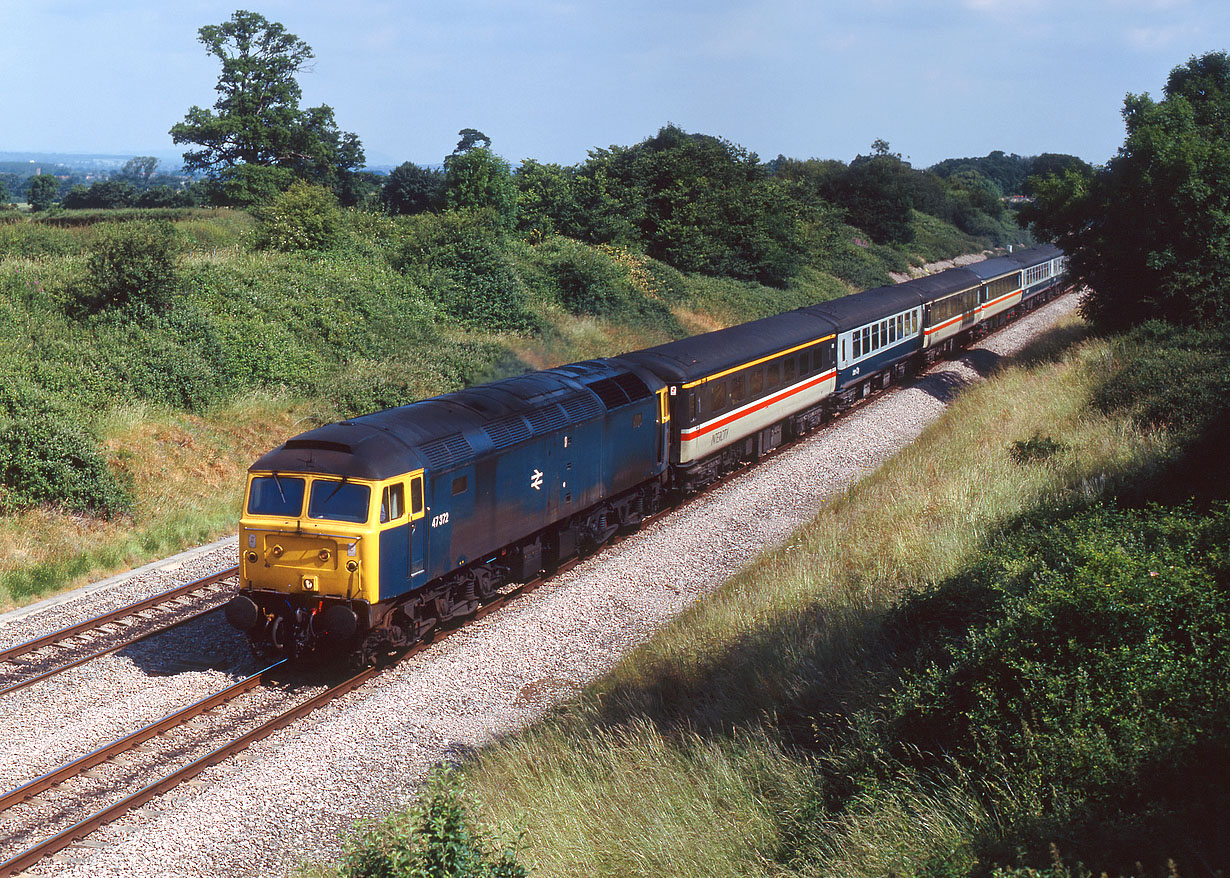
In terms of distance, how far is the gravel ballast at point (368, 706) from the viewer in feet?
31.2

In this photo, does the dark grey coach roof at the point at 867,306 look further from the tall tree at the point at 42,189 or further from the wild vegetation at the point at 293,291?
the tall tree at the point at 42,189

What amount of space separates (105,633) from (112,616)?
447 mm

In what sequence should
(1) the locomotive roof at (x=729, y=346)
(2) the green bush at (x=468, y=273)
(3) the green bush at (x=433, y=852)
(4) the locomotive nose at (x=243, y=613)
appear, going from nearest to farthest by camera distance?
(3) the green bush at (x=433, y=852) → (4) the locomotive nose at (x=243, y=613) → (1) the locomotive roof at (x=729, y=346) → (2) the green bush at (x=468, y=273)

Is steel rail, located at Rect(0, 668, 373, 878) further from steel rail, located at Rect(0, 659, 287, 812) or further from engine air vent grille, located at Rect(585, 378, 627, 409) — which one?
engine air vent grille, located at Rect(585, 378, 627, 409)

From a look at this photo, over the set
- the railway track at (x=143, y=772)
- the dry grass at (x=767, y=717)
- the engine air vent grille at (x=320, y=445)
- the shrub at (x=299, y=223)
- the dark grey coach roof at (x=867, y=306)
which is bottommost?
the railway track at (x=143, y=772)

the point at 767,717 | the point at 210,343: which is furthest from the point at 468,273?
the point at 767,717

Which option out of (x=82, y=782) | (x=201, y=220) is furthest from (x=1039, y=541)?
(x=201, y=220)

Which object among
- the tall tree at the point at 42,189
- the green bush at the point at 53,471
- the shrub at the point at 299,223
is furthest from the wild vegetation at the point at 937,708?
the tall tree at the point at 42,189

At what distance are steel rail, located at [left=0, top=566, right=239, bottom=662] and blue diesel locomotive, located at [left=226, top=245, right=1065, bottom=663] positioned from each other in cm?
299

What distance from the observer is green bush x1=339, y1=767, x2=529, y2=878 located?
6.23 metres

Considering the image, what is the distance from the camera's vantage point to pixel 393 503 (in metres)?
12.5

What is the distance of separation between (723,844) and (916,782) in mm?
1587

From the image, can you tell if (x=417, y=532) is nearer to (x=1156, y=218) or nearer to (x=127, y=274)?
(x=127, y=274)

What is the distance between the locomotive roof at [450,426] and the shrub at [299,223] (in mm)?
18015
